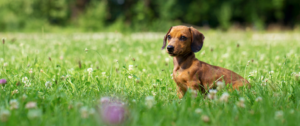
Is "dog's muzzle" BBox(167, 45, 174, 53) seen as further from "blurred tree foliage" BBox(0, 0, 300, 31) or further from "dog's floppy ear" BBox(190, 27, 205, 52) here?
"blurred tree foliage" BBox(0, 0, 300, 31)

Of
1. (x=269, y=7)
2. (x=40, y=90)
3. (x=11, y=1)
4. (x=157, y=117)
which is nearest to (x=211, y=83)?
(x=157, y=117)

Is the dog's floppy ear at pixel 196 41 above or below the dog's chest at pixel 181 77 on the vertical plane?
above

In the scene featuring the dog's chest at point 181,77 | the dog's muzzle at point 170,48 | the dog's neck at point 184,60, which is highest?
the dog's muzzle at point 170,48

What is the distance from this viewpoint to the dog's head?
10.2 feet

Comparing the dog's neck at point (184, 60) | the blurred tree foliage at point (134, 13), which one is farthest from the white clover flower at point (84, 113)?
the blurred tree foliage at point (134, 13)

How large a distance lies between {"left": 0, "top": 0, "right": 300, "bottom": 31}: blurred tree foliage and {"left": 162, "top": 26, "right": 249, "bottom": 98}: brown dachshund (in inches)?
623

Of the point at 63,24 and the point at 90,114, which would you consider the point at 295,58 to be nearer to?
the point at 90,114

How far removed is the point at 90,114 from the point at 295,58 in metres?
4.81

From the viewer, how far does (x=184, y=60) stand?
3270mm

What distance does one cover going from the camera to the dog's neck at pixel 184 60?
3205mm

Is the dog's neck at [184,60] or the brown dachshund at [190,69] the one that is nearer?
the brown dachshund at [190,69]

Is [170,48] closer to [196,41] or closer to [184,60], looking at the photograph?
[184,60]

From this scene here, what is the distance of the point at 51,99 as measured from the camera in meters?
2.50

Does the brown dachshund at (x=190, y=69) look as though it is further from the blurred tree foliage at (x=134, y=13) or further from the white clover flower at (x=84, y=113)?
the blurred tree foliage at (x=134, y=13)
